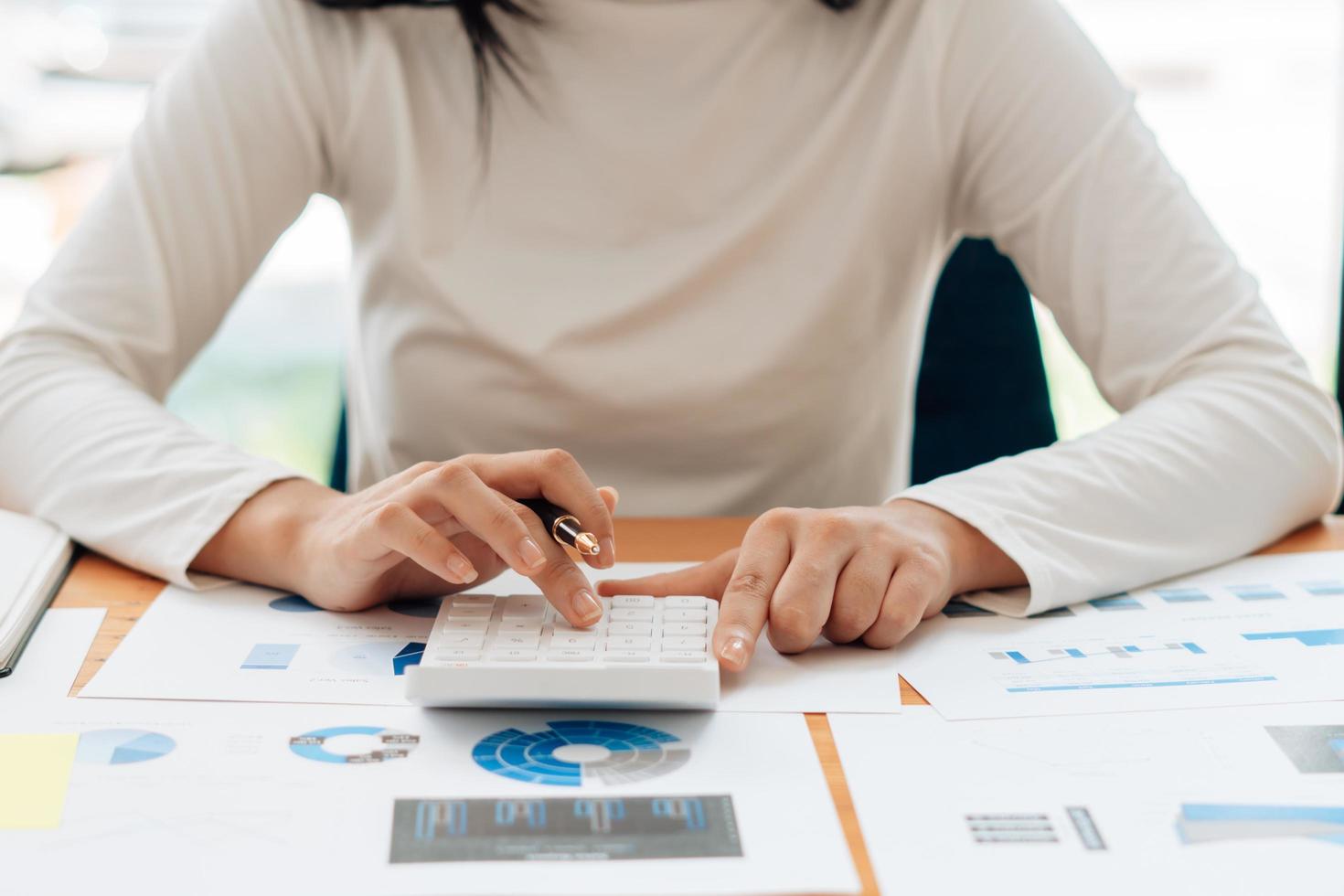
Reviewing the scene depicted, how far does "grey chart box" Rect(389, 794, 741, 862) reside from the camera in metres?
0.44

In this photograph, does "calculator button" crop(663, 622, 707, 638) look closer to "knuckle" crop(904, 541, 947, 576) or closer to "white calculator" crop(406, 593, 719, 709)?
"white calculator" crop(406, 593, 719, 709)

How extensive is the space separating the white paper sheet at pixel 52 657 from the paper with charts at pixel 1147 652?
43 cm

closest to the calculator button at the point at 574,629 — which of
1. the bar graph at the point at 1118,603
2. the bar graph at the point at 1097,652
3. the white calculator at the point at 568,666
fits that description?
the white calculator at the point at 568,666

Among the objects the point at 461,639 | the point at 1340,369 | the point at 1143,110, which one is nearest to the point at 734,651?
the point at 461,639

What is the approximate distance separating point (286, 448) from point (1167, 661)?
5.33 feet

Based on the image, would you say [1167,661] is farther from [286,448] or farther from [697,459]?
[286,448]

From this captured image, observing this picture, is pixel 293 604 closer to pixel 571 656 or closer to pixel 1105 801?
pixel 571 656

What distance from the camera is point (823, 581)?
623 mm

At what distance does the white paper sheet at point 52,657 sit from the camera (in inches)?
22.9

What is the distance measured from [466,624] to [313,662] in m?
0.09

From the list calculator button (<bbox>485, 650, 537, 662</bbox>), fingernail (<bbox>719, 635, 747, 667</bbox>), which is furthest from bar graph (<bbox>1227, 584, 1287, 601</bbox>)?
calculator button (<bbox>485, 650, 537, 662</bbox>)

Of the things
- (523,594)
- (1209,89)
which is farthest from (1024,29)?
(1209,89)

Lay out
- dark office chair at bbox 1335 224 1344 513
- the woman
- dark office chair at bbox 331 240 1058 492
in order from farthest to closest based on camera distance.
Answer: dark office chair at bbox 1335 224 1344 513, dark office chair at bbox 331 240 1058 492, the woman

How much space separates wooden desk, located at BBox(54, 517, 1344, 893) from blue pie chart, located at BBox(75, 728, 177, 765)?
0.22ft
